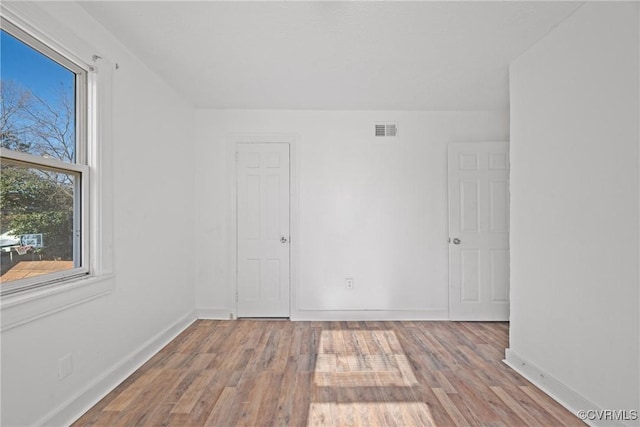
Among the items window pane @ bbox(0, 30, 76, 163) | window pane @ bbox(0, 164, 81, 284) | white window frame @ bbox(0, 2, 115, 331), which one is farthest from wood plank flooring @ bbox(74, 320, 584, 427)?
window pane @ bbox(0, 30, 76, 163)

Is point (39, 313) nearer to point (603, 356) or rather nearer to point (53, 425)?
point (53, 425)

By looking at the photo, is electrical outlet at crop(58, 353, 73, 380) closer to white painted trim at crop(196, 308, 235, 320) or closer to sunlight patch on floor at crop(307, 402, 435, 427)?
Result: sunlight patch on floor at crop(307, 402, 435, 427)

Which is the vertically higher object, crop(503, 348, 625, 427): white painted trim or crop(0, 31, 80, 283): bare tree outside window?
crop(0, 31, 80, 283): bare tree outside window

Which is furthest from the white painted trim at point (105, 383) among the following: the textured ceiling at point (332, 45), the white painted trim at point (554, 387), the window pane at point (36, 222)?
the white painted trim at point (554, 387)

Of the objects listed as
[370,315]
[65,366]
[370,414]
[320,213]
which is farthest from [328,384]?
[320,213]

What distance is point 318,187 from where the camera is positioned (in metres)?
4.27

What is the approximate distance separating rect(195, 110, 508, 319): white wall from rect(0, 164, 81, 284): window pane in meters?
2.02

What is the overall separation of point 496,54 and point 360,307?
290 cm

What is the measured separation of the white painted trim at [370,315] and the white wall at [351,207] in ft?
0.11

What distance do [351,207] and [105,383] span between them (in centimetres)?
287

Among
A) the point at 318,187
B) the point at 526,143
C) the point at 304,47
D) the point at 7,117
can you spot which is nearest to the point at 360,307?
the point at 318,187

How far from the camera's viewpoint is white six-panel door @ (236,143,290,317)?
4250 millimetres

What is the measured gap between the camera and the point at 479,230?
416 centimetres

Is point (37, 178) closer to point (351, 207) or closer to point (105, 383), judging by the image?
point (105, 383)
